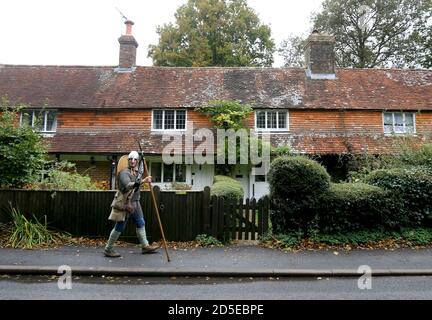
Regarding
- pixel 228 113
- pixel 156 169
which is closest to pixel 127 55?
pixel 156 169

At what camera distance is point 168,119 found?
19141mm

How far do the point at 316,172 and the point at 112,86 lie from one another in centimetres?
1519

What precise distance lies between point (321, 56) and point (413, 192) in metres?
13.9

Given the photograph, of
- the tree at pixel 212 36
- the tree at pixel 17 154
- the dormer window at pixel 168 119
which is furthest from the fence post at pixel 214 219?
the tree at pixel 212 36

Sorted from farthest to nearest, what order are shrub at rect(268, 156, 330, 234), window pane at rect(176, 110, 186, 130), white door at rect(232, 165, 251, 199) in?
window pane at rect(176, 110, 186, 130), white door at rect(232, 165, 251, 199), shrub at rect(268, 156, 330, 234)

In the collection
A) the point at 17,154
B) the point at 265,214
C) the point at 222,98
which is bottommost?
the point at 265,214

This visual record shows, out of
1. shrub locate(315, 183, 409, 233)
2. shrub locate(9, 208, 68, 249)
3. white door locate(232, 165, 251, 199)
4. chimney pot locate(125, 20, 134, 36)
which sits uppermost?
chimney pot locate(125, 20, 134, 36)

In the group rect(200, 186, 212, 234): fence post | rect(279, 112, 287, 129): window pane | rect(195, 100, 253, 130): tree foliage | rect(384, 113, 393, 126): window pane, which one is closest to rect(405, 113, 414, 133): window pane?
rect(384, 113, 393, 126): window pane

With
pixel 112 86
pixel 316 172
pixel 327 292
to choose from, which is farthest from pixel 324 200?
pixel 112 86

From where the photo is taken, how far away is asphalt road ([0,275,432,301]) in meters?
5.53

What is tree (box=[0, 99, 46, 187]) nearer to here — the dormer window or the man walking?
the man walking

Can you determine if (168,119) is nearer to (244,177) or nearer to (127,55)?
(244,177)

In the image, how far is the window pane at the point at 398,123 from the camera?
1882cm

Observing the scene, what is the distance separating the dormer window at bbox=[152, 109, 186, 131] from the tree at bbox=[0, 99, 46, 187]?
8991mm
